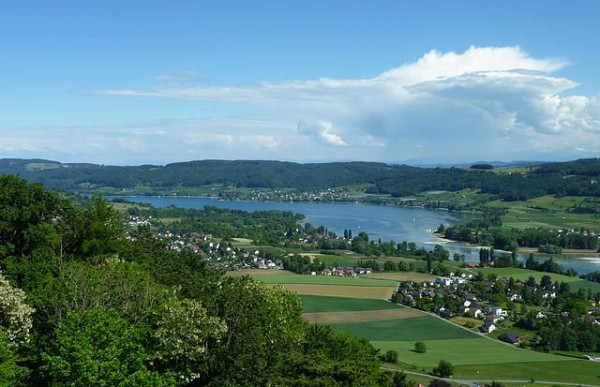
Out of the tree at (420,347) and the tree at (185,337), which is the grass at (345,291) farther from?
the tree at (185,337)

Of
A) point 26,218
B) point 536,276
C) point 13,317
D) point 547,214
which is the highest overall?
point 26,218

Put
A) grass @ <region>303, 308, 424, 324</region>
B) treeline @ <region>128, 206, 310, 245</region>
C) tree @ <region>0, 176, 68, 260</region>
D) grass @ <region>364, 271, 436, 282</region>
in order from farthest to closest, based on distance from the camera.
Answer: treeline @ <region>128, 206, 310, 245</region>, grass @ <region>364, 271, 436, 282</region>, grass @ <region>303, 308, 424, 324</region>, tree @ <region>0, 176, 68, 260</region>


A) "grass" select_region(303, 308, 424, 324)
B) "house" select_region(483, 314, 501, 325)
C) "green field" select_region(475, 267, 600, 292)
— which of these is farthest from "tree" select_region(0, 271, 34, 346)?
"green field" select_region(475, 267, 600, 292)

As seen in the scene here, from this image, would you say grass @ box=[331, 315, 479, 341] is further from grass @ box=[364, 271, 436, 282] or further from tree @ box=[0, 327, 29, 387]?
tree @ box=[0, 327, 29, 387]

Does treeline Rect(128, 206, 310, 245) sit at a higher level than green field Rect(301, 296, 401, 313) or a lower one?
higher

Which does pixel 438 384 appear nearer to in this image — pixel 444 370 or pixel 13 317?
pixel 444 370

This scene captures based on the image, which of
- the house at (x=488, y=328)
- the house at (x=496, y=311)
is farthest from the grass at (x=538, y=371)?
the house at (x=496, y=311)

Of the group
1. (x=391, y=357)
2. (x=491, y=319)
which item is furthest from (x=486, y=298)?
(x=391, y=357)
